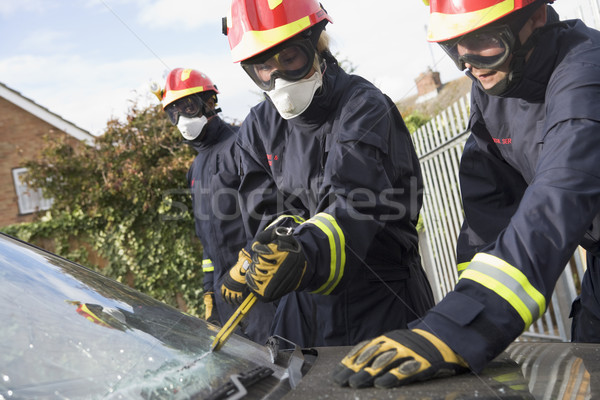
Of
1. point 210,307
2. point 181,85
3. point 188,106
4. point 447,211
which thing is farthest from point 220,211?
point 447,211

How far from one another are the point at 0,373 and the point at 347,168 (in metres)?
1.62

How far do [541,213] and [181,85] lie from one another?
4.52 m

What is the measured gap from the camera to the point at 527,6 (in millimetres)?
2111

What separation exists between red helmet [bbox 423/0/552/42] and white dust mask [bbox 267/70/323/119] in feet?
2.65

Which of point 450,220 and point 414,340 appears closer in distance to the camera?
point 414,340

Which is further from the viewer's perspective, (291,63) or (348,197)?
(291,63)

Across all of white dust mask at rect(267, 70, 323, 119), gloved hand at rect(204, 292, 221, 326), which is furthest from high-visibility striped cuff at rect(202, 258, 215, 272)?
white dust mask at rect(267, 70, 323, 119)

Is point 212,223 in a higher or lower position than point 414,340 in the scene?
higher

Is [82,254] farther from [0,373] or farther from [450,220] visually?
[0,373]

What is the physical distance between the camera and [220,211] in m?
5.05

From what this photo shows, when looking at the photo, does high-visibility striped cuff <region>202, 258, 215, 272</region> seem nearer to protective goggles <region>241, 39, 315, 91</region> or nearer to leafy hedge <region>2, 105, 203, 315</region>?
protective goggles <region>241, 39, 315, 91</region>

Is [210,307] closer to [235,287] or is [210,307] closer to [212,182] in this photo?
[212,182]

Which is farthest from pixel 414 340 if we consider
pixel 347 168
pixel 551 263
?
pixel 347 168

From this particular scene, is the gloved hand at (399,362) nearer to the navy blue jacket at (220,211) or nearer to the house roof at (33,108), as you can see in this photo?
the navy blue jacket at (220,211)
